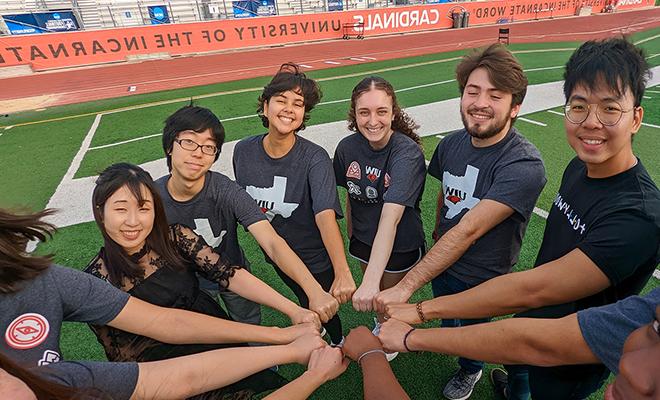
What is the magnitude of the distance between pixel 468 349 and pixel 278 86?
1.88 m

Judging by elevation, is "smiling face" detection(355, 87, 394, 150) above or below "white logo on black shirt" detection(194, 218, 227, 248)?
above

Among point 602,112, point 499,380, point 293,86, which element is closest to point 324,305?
point 293,86

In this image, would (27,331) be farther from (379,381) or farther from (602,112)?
(602,112)

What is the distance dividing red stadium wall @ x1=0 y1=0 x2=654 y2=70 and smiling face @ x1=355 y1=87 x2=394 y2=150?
18.8 metres

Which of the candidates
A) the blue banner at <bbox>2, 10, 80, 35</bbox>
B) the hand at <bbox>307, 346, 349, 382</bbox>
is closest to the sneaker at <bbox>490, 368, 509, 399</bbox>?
the hand at <bbox>307, 346, 349, 382</bbox>

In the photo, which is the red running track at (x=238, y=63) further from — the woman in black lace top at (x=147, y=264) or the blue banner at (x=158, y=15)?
the woman in black lace top at (x=147, y=264)

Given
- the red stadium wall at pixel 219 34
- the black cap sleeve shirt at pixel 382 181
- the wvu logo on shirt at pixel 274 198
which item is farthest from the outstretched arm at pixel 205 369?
the red stadium wall at pixel 219 34

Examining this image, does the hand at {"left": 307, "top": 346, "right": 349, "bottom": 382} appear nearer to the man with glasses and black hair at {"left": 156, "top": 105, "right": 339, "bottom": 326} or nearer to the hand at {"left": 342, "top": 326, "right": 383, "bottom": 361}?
the hand at {"left": 342, "top": 326, "right": 383, "bottom": 361}

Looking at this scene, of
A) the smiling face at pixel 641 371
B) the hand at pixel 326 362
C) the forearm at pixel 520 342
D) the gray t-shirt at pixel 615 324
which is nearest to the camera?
the smiling face at pixel 641 371

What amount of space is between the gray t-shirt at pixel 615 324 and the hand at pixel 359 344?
2.92ft

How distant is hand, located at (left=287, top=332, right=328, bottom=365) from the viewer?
180 cm

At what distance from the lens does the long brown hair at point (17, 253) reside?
1291mm

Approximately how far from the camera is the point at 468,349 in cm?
152

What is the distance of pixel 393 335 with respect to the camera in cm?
182
